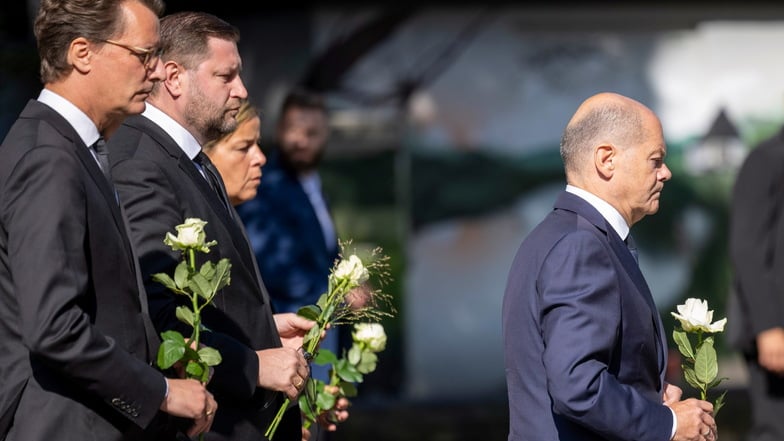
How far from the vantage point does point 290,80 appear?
10523 mm

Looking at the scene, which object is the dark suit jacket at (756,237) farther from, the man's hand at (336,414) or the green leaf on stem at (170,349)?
the green leaf on stem at (170,349)

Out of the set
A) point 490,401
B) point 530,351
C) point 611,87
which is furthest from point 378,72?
point 530,351

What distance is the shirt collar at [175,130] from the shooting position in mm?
3785

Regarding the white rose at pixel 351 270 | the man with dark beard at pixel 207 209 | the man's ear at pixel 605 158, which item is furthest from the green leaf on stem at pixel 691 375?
the man with dark beard at pixel 207 209

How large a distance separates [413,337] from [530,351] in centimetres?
717

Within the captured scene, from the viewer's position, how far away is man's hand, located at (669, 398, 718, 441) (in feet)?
11.3

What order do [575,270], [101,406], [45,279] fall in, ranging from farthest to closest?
[575,270] → [101,406] → [45,279]

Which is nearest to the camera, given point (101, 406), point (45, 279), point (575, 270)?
point (45, 279)

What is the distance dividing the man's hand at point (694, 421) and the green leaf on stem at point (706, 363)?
11cm

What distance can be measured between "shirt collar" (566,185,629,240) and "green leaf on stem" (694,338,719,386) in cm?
37

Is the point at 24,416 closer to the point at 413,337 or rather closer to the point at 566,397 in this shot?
the point at 566,397

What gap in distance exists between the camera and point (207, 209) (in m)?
3.67

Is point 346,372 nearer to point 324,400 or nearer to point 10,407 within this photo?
point 324,400

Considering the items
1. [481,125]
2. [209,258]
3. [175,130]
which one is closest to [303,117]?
[175,130]
